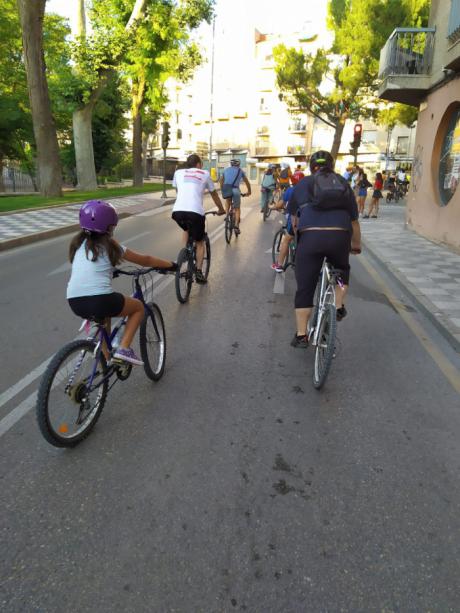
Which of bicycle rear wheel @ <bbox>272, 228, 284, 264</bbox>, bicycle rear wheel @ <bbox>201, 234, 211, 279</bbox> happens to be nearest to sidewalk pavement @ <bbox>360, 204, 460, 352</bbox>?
bicycle rear wheel @ <bbox>272, 228, 284, 264</bbox>

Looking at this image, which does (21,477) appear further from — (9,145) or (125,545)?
(9,145)

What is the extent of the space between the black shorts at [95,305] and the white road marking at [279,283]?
410 cm

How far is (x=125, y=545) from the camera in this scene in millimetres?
2277

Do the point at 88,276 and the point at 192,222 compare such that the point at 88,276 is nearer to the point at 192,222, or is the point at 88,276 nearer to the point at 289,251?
the point at 192,222

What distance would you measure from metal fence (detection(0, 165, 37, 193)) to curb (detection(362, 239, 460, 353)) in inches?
1286

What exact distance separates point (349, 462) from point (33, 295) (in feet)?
16.9

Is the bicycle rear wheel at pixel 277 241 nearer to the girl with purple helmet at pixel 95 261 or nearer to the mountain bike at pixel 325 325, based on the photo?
the mountain bike at pixel 325 325

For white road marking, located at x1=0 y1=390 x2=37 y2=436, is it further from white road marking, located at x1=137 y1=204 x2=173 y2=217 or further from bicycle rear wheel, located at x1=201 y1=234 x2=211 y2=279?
white road marking, located at x1=137 y1=204 x2=173 y2=217

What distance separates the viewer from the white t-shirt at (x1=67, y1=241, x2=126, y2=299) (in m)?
3.09

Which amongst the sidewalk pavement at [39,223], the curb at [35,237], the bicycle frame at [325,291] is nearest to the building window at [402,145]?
the sidewalk pavement at [39,223]

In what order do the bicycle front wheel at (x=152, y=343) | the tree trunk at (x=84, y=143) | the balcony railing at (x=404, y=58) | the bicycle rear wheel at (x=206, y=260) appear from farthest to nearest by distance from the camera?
1. the tree trunk at (x=84, y=143)
2. the balcony railing at (x=404, y=58)
3. the bicycle rear wheel at (x=206, y=260)
4. the bicycle front wheel at (x=152, y=343)

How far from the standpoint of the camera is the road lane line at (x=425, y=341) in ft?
14.4

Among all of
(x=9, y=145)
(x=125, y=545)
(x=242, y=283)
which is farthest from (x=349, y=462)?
(x=9, y=145)

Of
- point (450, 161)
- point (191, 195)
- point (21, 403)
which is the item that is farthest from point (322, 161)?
point (450, 161)
